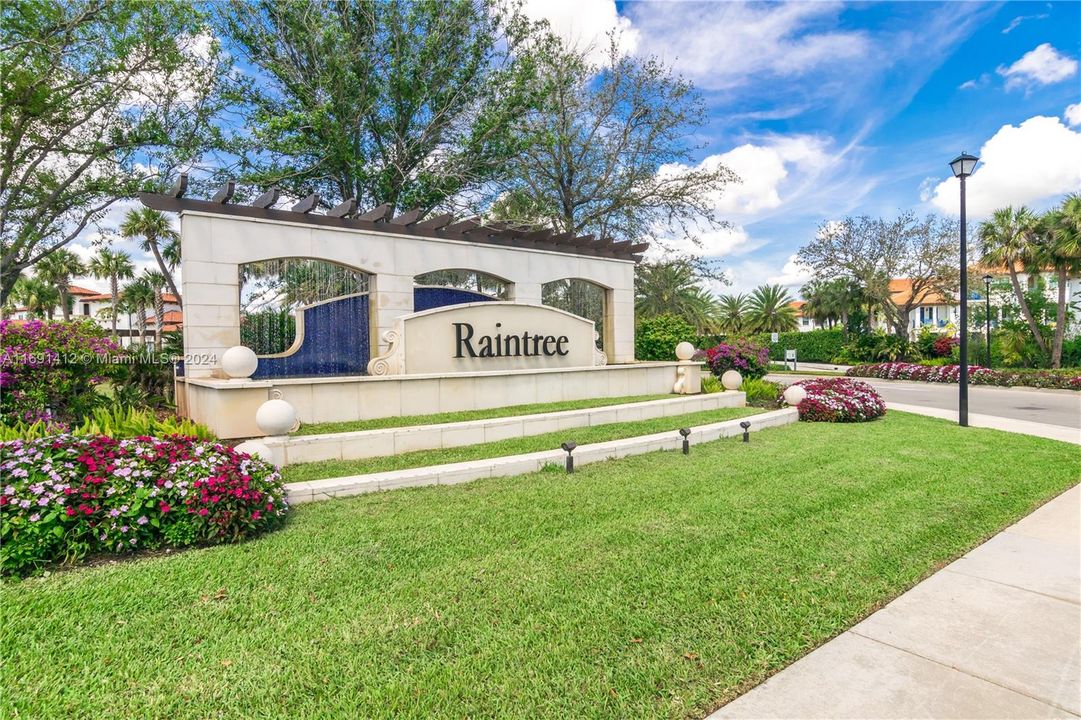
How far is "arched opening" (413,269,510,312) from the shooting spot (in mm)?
11445

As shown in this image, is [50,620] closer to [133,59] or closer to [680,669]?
[680,669]

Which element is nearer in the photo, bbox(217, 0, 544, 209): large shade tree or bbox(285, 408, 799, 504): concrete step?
bbox(285, 408, 799, 504): concrete step

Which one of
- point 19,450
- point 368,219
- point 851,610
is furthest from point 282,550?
point 368,219

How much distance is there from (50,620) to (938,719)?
474 centimetres

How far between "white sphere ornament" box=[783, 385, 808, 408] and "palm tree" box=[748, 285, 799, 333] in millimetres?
39051

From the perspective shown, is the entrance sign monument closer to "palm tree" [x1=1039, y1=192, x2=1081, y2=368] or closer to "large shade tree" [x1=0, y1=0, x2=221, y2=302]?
"large shade tree" [x1=0, y1=0, x2=221, y2=302]

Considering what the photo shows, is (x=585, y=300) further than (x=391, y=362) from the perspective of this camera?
Yes

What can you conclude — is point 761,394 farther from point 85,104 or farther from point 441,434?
point 85,104

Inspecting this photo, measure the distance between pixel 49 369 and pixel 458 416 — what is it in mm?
5765

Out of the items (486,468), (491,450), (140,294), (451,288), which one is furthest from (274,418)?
(140,294)

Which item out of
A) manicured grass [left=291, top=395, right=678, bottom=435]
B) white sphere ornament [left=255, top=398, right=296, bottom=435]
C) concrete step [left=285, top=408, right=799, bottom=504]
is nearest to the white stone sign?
manicured grass [left=291, top=395, right=678, bottom=435]

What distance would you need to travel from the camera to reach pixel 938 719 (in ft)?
8.14

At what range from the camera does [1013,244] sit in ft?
81.9

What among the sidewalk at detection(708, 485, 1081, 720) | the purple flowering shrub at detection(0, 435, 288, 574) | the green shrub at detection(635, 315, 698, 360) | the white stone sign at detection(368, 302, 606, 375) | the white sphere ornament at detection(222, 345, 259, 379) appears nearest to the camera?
the sidewalk at detection(708, 485, 1081, 720)
